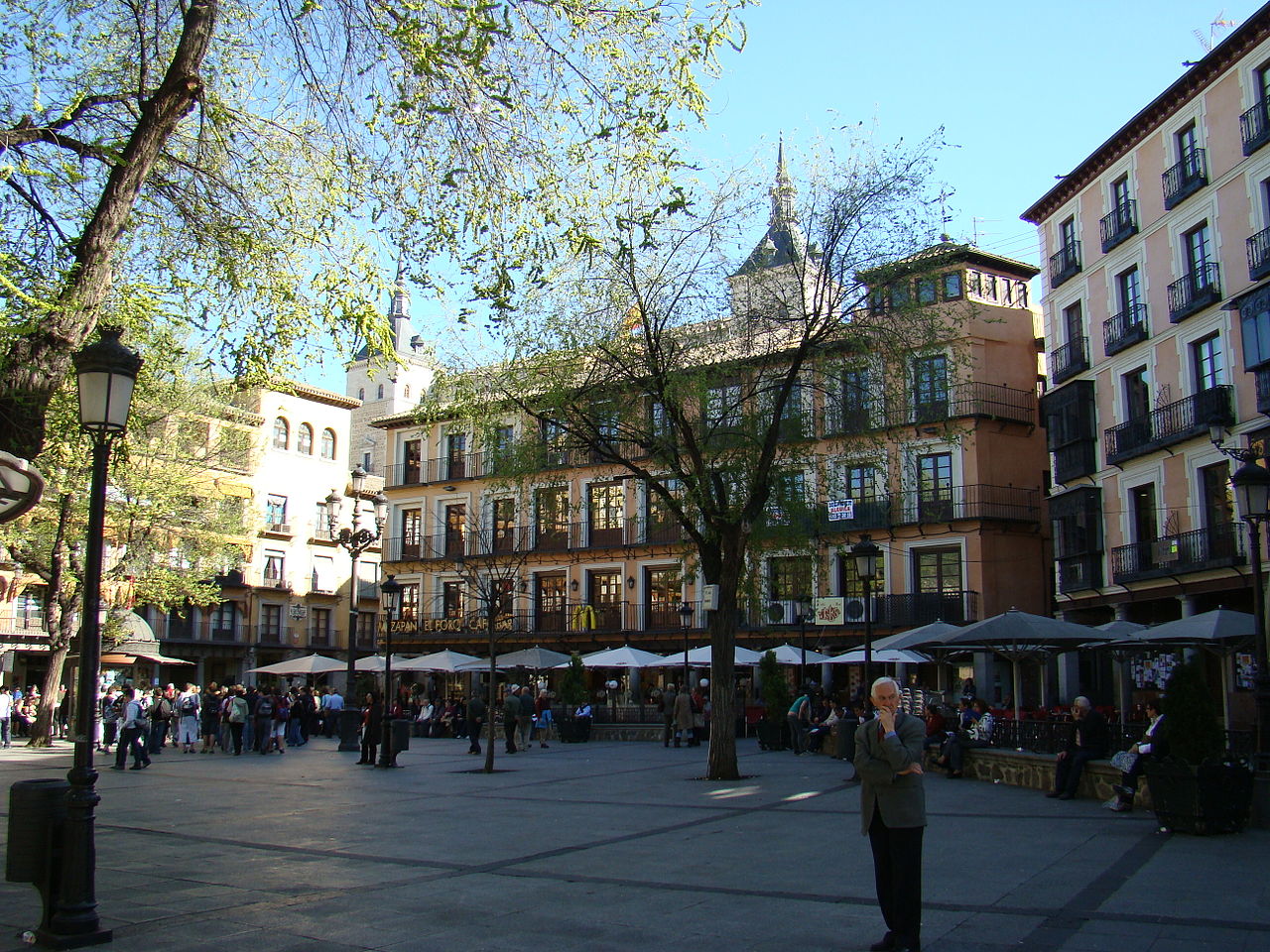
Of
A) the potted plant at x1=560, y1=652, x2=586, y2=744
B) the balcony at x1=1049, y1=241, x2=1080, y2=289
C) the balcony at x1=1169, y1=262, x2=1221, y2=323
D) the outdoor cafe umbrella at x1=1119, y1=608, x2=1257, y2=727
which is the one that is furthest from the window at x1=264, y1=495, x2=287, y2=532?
the outdoor cafe umbrella at x1=1119, y1=608, x2=1257, y2=727

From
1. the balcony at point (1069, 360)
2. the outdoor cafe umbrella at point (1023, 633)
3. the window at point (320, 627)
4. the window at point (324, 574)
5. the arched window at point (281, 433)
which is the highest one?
the arched window at point (281, 433)

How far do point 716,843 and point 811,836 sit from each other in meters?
1.04

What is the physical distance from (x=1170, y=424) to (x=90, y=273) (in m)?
26.2

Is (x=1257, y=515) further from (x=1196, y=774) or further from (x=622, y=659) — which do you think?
(x=622, y=659)

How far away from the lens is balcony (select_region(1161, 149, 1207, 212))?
2691 centimetres

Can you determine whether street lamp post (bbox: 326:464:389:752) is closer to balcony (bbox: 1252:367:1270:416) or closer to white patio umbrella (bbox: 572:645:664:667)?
white patio umbrella (bbox: 572:645:664:667)

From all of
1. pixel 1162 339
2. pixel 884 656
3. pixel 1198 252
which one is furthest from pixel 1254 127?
pixel 884 656

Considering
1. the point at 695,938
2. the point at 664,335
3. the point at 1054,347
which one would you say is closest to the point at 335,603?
the point at 1054,347

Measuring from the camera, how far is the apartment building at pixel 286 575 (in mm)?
52719

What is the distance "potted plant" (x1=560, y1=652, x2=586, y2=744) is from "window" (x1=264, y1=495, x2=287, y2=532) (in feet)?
93.9

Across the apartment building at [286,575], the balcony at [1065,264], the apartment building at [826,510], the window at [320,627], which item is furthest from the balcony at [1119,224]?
the window at [320,627]

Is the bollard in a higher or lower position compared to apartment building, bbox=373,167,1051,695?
lower

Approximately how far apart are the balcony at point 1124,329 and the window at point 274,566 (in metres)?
41.3

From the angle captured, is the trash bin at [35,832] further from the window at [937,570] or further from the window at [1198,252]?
the window at [937,570]
